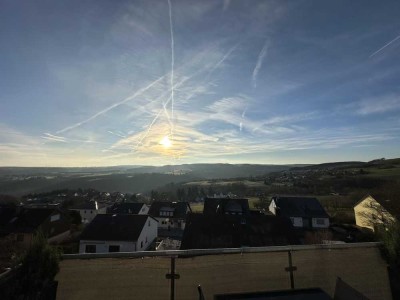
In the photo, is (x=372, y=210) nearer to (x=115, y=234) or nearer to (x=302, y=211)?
(x=302, y=211)

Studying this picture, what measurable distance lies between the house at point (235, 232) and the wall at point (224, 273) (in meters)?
12.0

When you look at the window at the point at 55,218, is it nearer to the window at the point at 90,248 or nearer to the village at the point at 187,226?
the village at the point at 187,226

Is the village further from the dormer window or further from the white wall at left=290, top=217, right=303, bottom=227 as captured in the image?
the white wall at left=290, top=217, right=303, bottom=227

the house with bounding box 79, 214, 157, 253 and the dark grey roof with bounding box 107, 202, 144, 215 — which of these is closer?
the house with bounding box 79, 214, 157, 253

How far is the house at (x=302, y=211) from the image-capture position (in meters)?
36.6

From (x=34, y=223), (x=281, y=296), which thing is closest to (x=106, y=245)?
(x=34, y=223)

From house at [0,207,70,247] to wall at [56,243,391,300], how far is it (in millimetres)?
25775

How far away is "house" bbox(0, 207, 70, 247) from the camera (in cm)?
2656

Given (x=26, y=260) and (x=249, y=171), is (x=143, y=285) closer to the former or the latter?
(x=26, y=260)

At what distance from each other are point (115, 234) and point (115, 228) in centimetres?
73

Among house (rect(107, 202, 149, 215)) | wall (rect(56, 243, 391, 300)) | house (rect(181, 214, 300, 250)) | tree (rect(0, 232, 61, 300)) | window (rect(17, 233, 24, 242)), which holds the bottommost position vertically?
window (rect(17, 233, 24, 242))

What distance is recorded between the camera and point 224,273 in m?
4.73

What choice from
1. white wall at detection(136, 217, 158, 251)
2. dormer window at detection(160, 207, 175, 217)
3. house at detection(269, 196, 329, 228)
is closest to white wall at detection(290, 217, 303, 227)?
house at detection(269, 196, 329, 228)

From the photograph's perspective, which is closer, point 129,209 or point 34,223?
point 34,223
